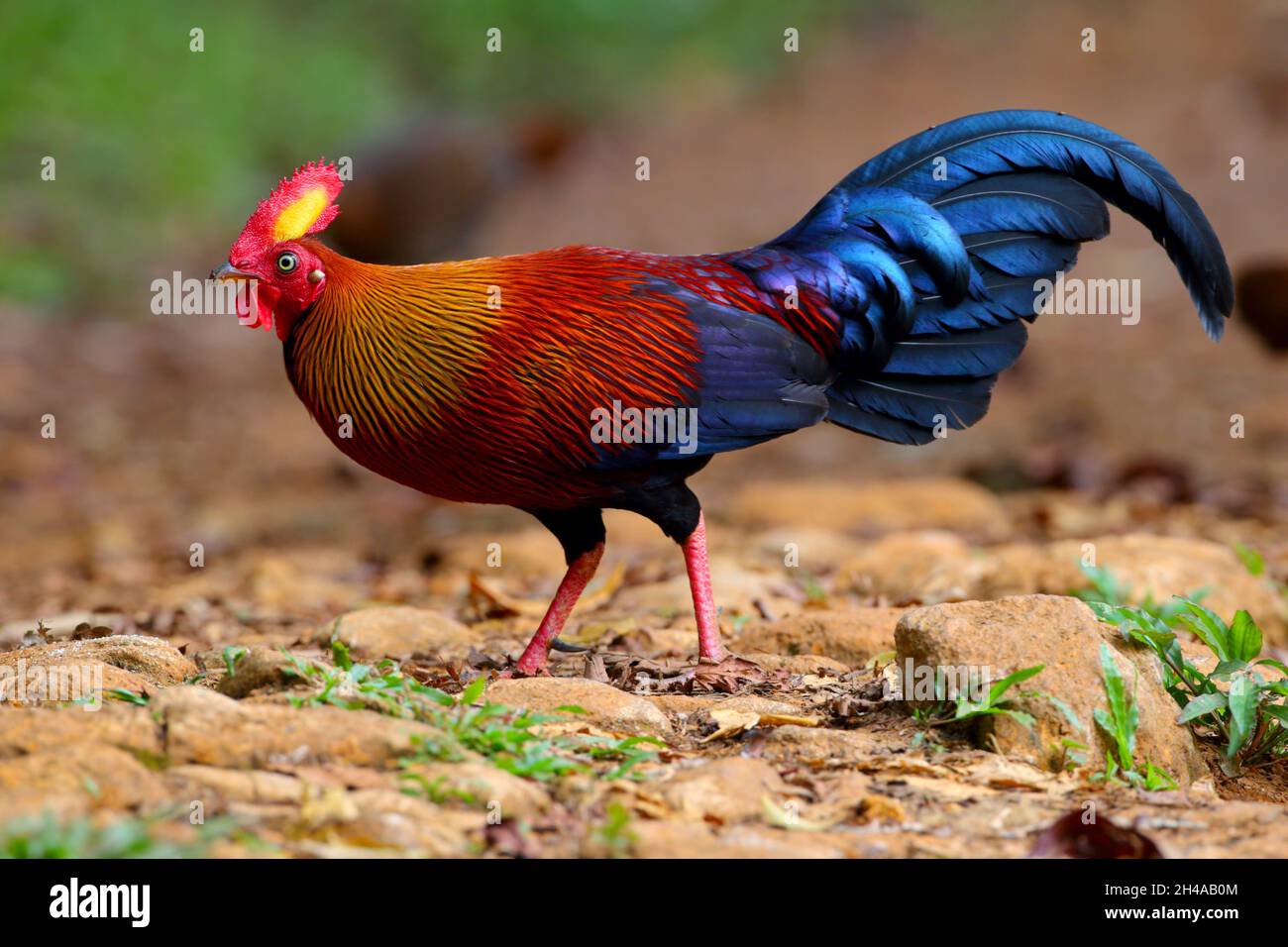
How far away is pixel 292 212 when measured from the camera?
5285mm

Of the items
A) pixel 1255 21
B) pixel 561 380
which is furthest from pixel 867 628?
pixel 1255 21

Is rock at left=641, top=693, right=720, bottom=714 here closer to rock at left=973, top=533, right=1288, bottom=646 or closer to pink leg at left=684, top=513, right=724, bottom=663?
pink leg at left=684, top=513, right=724, bottom=663

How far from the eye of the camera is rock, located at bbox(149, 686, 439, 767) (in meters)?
3.73

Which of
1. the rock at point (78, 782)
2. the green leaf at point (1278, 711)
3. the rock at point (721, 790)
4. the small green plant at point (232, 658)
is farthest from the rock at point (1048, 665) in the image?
the rock at point (78, 782)

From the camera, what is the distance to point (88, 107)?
18.0 meters

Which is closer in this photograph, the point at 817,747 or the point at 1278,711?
the point at 817,747

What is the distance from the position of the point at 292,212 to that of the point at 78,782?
2.43 m

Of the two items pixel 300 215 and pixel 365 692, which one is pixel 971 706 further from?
pixel 300 215

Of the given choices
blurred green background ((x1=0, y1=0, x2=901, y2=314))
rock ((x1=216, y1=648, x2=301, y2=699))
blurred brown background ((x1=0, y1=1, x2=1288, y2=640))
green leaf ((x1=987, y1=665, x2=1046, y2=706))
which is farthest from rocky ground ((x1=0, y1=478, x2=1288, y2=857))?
blurred green background ((x1=0, y1=0, x2=901, y2=314))

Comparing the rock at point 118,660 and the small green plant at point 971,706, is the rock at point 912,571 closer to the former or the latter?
the small green plant at point 971,706

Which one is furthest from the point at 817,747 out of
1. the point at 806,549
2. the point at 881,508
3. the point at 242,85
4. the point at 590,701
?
the point at 242,85

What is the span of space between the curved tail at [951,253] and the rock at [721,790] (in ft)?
7.52

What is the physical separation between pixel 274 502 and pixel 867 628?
698 cm

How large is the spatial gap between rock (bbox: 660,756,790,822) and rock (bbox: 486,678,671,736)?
56 cm
